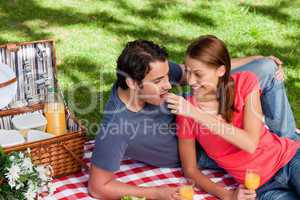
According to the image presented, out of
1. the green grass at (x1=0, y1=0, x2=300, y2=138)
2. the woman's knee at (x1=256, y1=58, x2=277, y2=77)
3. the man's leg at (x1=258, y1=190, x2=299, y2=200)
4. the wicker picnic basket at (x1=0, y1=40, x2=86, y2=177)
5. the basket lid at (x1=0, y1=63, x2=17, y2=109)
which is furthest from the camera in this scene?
the green grass at (x1=0, y1=0, x2=300, y2=138)

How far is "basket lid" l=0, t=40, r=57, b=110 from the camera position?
3.33 metres

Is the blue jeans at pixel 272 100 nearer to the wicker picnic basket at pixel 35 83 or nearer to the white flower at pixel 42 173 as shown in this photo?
the wicker picnic basket at pixel 35 83

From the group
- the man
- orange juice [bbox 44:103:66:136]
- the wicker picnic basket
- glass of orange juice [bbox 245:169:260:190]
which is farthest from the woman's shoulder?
orange juice [bbox 44:103:66:136]

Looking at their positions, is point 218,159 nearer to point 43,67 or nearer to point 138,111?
point 138,111

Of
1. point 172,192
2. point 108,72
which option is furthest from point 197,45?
point 108,72

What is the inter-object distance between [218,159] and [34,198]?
88 centimetres

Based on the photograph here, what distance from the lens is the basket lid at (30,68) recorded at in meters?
3.33

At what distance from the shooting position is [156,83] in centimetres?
268

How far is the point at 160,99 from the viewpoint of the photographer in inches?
108

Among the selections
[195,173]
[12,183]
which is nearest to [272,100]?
[195,173]

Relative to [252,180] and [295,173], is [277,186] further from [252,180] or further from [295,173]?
[252,180]

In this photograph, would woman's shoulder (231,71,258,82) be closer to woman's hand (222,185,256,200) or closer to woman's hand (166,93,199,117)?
woman's hand (166,93,199,117)

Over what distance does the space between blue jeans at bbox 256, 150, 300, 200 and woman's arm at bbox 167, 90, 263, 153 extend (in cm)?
21

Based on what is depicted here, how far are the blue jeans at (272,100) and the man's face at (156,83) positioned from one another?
0.56m
